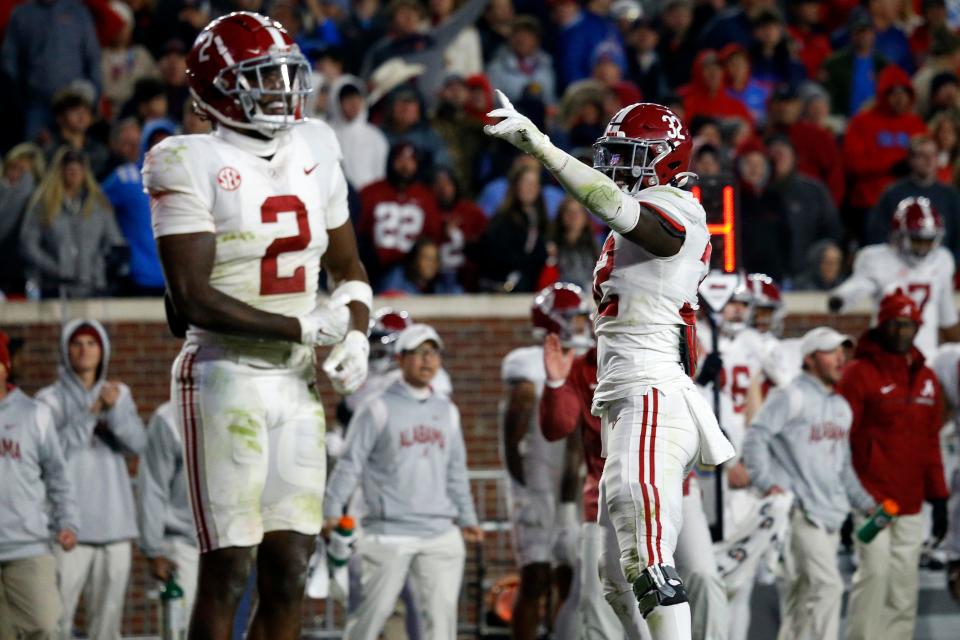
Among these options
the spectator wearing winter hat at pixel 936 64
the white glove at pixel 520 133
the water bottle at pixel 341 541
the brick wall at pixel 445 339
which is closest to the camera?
the white glove at pixel 520 133

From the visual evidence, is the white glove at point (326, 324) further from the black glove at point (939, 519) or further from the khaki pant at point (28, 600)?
the black glove at point (939, 519)

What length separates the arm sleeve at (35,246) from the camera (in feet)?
38.7

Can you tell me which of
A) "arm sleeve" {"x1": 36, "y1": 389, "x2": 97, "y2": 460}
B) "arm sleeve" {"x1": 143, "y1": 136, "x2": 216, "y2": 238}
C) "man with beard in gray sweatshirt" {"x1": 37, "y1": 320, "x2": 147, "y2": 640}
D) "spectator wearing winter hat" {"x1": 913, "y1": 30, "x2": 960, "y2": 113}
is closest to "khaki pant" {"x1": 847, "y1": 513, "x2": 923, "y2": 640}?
"man with beard in gray sweatshirt" {"x1": 37, "y1": 320, "x2": 147, "y2": 640}

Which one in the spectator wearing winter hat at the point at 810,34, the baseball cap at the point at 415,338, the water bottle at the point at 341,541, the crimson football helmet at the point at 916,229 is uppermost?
the spectator wearing winter hat at the point at 810,34

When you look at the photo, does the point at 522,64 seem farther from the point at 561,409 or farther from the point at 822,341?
the point at 561,409

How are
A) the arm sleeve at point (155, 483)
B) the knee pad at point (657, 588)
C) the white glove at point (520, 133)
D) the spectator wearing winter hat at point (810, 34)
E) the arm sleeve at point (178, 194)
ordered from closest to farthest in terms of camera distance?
the arm sleeve at point (178, 194) < the white glove at point (520, 133) < the knee pad at point (657, 588) < the arm sleeve at point (155, 483) < the spectator wearing winter hat at point (810, 34)

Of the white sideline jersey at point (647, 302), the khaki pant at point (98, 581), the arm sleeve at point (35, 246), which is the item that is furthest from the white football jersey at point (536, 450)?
the white sideline jersey at point (647, 302)

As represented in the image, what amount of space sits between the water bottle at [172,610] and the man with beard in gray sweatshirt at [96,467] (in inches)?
26.0

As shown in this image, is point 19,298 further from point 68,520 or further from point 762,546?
point 762,546

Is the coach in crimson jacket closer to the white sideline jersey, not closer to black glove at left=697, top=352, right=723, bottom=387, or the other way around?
black glove at left=697, top=352, right=723, bottom=387

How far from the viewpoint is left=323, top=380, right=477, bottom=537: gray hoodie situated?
9.45m

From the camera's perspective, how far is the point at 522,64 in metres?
14.4

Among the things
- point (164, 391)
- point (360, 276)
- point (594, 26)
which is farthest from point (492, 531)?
point (360, 276)

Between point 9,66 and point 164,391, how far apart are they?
2.94 metres
